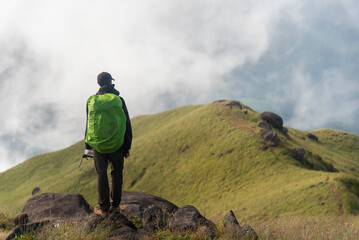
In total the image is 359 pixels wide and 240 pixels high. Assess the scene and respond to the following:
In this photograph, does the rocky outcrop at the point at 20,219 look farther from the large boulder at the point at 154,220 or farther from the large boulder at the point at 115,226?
the large boulder at the point at 154,220

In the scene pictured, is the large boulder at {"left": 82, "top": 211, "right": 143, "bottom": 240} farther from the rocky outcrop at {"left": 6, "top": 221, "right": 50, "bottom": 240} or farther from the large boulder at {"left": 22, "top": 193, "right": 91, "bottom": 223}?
the large boulder at {"left": 22, "top": 193, "right": 91, "bottom": 223}

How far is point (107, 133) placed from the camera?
24.6ft

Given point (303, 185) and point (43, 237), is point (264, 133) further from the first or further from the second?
point (43, 237)

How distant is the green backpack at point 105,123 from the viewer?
7477 mm

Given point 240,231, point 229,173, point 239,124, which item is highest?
point 239,124

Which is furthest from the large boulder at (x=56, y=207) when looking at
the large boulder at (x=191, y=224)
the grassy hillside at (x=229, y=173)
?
the grassy hillside at (x=229, y=173)

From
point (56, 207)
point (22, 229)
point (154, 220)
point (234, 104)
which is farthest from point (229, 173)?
point (22, 229)

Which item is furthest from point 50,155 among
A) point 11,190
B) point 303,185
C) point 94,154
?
point 94,154

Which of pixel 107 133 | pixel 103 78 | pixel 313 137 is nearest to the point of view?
pixel 107 133

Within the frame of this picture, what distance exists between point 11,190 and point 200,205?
321 ft

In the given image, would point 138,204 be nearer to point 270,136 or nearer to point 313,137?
point 270,136

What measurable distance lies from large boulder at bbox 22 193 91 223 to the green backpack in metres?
3.67

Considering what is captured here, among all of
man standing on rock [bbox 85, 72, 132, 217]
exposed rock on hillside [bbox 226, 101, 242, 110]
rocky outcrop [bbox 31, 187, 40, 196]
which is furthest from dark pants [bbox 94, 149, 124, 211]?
rocky outcrop [bbox 31, 187, 40, 196]

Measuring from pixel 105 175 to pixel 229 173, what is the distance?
204 ft
